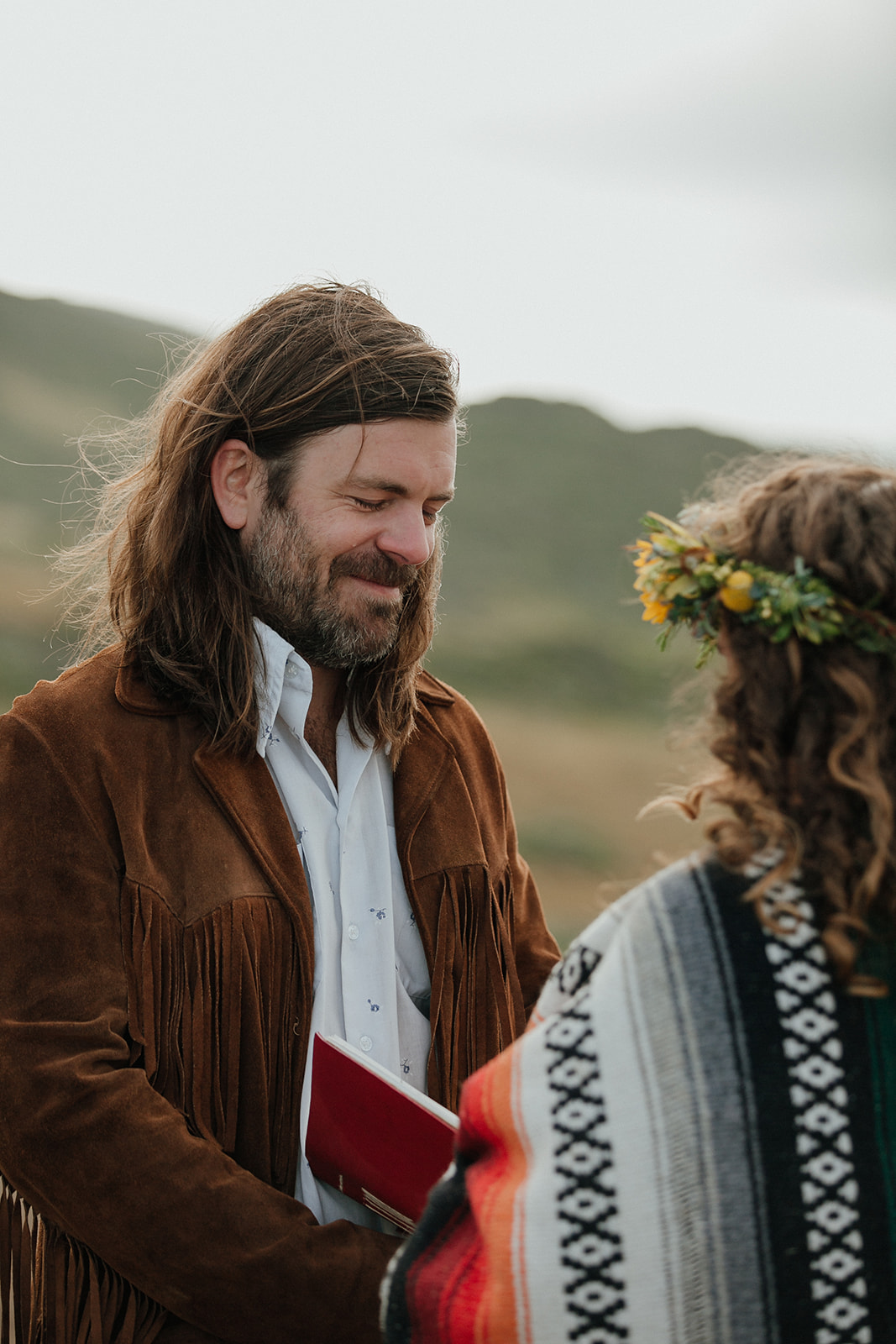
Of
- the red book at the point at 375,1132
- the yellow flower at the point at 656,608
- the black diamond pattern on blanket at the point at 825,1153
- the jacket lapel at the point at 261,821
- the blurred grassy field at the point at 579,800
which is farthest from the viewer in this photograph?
the blurred grassy field at the point at 579,800

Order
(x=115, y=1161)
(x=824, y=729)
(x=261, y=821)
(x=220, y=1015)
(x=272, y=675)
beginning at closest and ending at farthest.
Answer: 1. (x=824, y=729)
2. (x=115, y=1161)
3. (x=220, y=1015)
4. (x=261, y=821)
5. (x=272, y=675)

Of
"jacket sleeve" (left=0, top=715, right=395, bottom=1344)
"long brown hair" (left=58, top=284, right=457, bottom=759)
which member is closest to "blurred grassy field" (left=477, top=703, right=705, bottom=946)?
"long brown hair" (left=58, top=284, right=457, bottom=759)

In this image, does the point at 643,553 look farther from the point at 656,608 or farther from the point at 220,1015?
the point at 220,1015

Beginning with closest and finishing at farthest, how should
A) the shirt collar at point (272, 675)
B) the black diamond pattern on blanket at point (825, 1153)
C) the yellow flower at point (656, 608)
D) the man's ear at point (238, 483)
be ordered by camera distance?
the black diamond pattern on blanket at point (825, 1153)
the yellow flower at point (656, 608)
the shirt collar at point (272, 675)
the man's ear at point (238, 483)

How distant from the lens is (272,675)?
1.97 meters

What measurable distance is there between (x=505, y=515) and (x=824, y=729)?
3540 cm

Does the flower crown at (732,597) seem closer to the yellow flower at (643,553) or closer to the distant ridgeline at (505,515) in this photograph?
the yellow flower at (643,553)

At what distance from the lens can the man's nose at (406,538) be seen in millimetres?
2006

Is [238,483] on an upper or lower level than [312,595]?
upper

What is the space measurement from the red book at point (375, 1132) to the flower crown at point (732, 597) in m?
0.74

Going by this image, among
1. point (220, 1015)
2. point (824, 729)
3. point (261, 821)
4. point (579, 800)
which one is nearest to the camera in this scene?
point (824, 729)

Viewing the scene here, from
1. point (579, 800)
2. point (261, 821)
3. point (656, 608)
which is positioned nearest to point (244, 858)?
point (261, 821)

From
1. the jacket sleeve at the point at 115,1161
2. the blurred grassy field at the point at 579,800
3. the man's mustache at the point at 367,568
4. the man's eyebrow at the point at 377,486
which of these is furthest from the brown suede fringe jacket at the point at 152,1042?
the blurred grassy field at the point at 579,800

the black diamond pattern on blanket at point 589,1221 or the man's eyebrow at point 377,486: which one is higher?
the man's eyebrow at point 377,486
